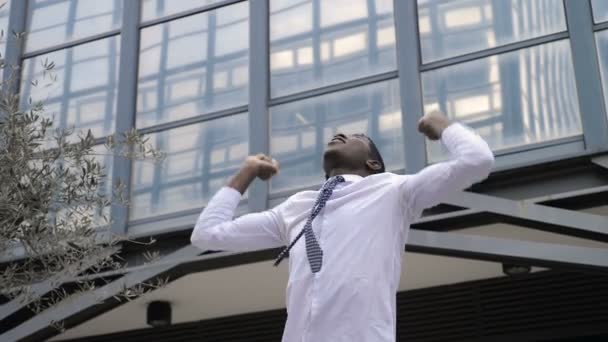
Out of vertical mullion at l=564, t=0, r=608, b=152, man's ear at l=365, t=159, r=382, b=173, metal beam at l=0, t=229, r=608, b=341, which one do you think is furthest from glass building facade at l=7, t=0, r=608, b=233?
man's ear at l=365, t=159, r=382, b=173

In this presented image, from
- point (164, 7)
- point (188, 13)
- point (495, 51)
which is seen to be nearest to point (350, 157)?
point (495, 51)

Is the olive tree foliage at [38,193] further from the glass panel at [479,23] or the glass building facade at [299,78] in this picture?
the glass panel at [479,23]

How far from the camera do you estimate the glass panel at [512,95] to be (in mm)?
7836

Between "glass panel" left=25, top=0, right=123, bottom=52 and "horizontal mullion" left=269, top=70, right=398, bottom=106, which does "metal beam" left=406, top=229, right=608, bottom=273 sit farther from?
"glass panel" left=25, top=0, right=123, bottom=52

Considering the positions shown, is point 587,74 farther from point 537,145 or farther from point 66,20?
point 66,20

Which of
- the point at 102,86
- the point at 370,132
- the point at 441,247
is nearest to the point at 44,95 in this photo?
the point at 102,86

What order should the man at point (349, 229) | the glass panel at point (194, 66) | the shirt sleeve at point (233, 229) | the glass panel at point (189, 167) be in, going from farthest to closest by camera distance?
the glass panel at point (194, 66)
the glass panel at point (189, 167)
the shirt sleeve at point (233, 229)
the man at point (349, 229)

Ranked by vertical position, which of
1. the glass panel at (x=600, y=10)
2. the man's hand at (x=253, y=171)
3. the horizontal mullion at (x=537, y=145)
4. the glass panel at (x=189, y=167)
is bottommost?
the man's hand at (x=253, y=171)

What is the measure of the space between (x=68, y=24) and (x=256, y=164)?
7.56m

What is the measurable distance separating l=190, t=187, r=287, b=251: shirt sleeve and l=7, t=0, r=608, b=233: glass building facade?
4588 mm

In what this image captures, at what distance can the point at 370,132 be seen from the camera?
8492 millimetres

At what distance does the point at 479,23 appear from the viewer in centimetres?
838

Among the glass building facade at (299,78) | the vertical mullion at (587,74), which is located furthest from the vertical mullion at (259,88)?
the vertical mullion at (587,74)

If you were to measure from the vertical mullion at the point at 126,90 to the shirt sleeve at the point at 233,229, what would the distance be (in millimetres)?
5855
